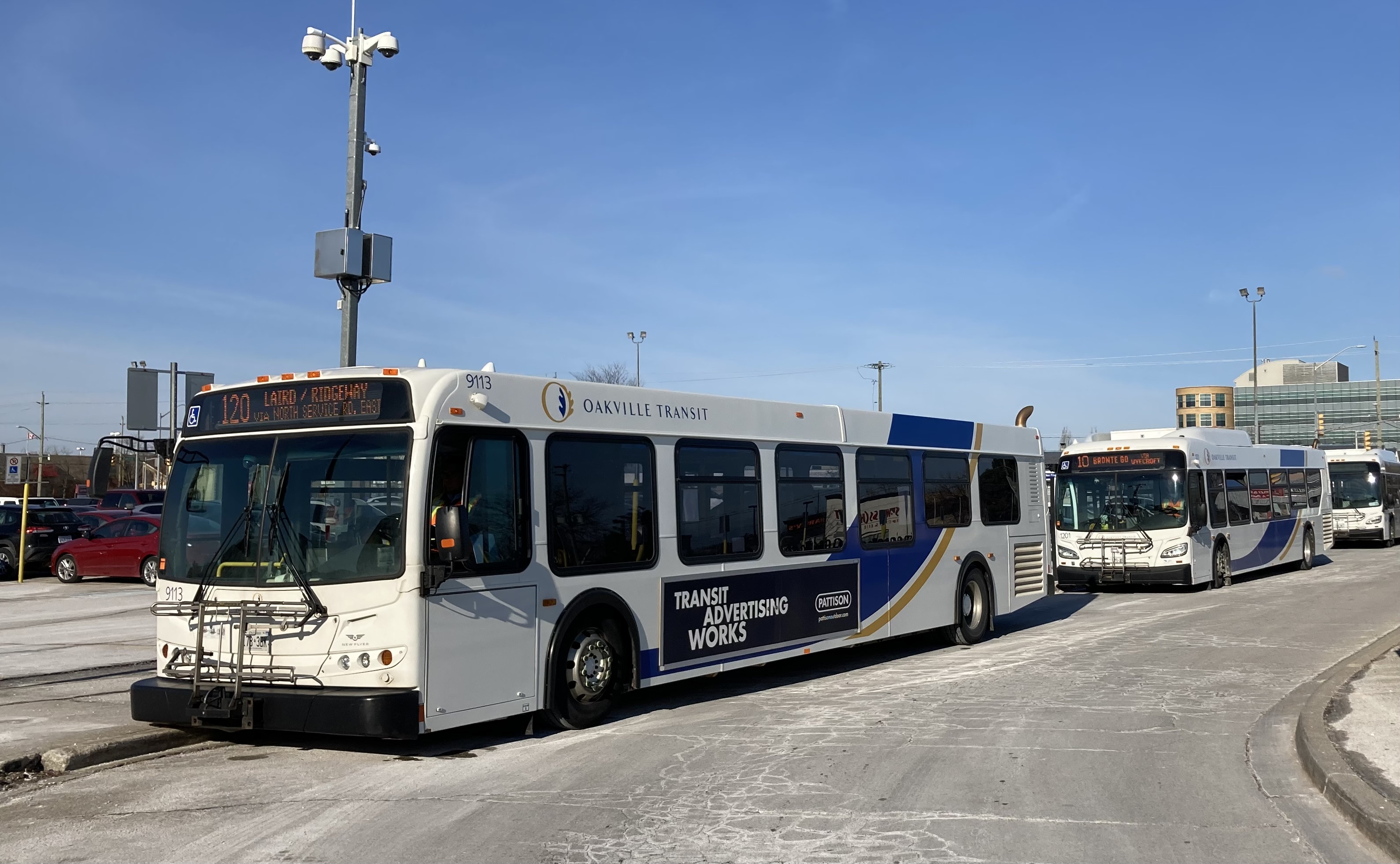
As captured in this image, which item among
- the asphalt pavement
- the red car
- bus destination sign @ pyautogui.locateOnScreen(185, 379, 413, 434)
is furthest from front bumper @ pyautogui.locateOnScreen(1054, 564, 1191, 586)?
the red car

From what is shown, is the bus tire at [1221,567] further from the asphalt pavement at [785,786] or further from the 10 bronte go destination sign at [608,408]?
the 10 bronte go destination sign at [608,408]

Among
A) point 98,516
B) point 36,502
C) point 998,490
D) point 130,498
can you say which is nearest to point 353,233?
point 998,490

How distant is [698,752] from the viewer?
8.35 m

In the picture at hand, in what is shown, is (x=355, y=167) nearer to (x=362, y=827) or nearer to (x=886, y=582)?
(x=886, y=582)

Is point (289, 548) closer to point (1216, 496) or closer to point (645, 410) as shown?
point (645, 410)

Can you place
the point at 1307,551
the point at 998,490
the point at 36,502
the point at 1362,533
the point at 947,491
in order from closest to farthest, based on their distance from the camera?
the point at 947,491 → the point at 998,490 → the point at 1307,551 → the point at 36,502 → the point at 1362,533

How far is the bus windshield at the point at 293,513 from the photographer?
805cm

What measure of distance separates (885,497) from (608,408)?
15.0 feet

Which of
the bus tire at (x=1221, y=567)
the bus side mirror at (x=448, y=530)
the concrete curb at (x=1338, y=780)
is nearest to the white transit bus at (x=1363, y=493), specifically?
the bus tire at (x=1221, y=567)

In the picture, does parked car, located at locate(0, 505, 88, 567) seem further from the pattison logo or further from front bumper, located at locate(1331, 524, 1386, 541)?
front bumper, located at locate(1331, 524, 1386, 541)

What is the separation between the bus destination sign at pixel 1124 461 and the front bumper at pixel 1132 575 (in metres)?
1.88

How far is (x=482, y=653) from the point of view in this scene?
8.41 meters

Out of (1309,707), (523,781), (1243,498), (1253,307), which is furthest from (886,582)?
(1253,307)

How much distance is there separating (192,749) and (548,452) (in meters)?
3.38
